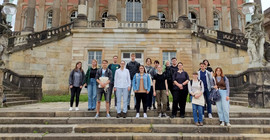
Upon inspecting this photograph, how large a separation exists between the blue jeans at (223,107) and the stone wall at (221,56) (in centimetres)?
946

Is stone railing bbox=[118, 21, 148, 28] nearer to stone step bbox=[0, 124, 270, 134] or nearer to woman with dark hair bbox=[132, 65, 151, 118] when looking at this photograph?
woman with dark hair bbox=[132, 65, 151, 118]

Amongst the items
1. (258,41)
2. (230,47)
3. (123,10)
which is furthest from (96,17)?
(258,41)

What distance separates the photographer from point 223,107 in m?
5.11

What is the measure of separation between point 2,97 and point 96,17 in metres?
16.0

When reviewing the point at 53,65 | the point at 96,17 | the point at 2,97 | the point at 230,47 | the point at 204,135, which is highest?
the point at 96,17

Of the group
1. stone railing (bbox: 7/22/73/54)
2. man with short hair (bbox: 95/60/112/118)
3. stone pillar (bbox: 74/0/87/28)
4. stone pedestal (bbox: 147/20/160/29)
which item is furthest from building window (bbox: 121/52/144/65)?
man with short hair (bbox: 95/60/112/118)

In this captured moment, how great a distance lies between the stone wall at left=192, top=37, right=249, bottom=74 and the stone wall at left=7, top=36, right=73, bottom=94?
34.8 feet

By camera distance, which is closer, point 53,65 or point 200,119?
point 200,119

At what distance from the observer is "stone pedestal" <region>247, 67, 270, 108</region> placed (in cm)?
743

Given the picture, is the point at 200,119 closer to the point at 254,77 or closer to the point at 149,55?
the point at 254,77

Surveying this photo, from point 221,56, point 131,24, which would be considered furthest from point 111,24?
point 221,56

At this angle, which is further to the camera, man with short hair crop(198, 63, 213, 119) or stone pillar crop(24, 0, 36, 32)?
stone pillar crop(24, 0, 36, 32)

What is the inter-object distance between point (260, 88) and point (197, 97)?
4.37m

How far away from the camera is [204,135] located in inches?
182
